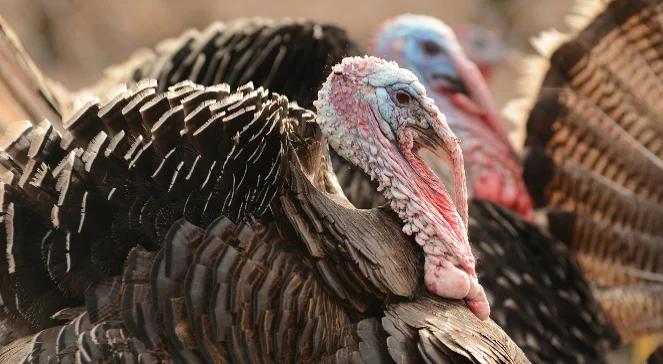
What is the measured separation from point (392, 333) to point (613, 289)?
6.31 ft

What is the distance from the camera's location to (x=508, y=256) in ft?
10.6

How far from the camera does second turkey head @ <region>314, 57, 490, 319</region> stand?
81.9 inches

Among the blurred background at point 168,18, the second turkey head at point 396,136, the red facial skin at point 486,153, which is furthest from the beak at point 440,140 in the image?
the blurred background at point 168,18

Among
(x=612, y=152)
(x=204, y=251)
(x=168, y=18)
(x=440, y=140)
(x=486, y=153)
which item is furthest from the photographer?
(x=168, y=18)

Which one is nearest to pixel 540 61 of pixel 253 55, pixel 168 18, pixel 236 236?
pixel 253 55

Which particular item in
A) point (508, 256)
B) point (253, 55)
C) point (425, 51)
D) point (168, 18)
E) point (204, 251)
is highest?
point (168, 18)

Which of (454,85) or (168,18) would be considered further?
(168,18)

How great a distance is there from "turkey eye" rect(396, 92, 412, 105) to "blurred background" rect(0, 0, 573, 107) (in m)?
5.45

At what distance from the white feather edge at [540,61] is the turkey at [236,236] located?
1587mm

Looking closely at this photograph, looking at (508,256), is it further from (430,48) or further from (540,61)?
(430,48)

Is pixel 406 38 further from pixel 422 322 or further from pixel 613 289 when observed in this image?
pixel 422 322

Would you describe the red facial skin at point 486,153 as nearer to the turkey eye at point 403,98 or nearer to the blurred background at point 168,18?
the turkey eye at point 403,98

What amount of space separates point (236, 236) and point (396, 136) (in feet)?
1.40

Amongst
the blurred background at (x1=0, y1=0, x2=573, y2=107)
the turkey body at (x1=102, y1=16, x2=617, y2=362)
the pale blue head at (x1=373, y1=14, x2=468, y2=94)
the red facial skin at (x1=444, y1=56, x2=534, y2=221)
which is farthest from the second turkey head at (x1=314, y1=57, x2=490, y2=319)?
the blurred background at (x1=0, y1=0, x2=573, y2=107)
